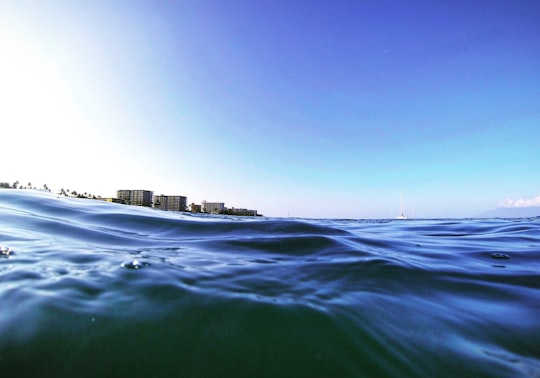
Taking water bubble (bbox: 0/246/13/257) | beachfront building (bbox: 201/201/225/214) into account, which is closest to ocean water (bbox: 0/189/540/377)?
water bubble (bbox: 0/246/13/257)

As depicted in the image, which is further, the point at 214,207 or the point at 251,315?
the point at 214,207

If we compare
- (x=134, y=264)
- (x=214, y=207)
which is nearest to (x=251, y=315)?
(x=134, y=264)

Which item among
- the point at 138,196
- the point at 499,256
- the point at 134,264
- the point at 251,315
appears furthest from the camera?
the point at 138,196

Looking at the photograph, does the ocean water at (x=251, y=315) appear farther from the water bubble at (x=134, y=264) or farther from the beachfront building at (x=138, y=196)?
the beachfront building at (x=138, y=196)

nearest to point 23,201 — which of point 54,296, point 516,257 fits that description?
point 54,296

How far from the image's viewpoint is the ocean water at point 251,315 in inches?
64.9

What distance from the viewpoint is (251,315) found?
203cm

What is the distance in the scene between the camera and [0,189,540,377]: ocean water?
5.41ft

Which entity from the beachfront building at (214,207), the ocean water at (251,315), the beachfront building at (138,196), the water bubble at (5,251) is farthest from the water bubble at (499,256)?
the beachfront building at (214,207)

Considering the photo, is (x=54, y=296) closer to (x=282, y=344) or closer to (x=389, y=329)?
(x=282, y=344)

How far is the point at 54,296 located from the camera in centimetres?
211

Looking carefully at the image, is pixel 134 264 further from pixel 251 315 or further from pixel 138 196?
pixel 138 196

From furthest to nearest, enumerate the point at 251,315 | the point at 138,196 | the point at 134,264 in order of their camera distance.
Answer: the point at 138,196
the point at 134,264
the point at 251,315

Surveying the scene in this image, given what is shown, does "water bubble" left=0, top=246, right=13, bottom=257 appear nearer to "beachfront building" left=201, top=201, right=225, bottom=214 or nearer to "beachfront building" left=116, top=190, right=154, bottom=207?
"beachfront building" left=116, top=190, right=154, bottom=207
